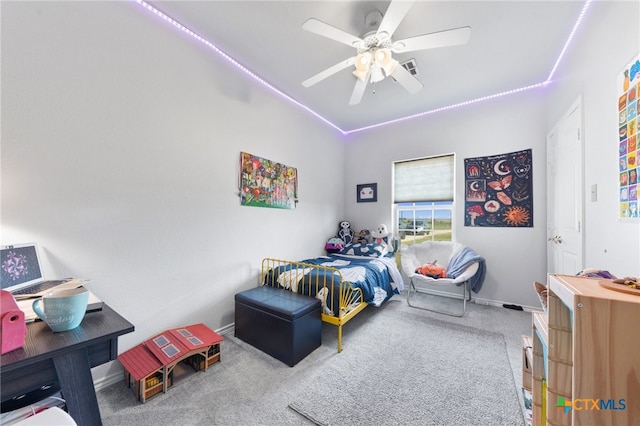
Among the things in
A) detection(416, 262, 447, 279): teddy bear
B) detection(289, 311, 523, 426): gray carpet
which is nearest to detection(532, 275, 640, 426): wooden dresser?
detection(289, 311, 523, 426): gray carpet

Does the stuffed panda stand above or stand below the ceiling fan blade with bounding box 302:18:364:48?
below

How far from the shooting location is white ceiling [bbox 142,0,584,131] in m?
1.89

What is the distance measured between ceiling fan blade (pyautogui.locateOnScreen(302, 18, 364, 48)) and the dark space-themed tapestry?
8.43ft

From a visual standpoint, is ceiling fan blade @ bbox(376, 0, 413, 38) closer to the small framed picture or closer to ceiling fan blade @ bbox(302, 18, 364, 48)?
ceiling fan blade @ bbox(302, 18, 364, 48)

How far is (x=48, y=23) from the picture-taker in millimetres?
1521

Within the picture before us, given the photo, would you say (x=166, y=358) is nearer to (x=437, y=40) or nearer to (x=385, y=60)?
(x=385, y=60)

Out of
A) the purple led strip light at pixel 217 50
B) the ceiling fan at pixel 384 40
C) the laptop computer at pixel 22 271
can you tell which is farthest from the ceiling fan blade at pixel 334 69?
the laptop computer at pixel 22 271

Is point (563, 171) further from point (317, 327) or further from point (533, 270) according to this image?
point (317, 327)

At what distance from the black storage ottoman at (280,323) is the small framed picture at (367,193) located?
2.49 metres

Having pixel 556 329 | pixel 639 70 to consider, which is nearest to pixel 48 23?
pixel 556 329

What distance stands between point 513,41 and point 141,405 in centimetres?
423

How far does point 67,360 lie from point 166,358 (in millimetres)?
961

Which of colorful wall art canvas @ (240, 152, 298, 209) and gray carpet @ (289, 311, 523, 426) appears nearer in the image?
gray carpet @ (289, 311, 523, 426)

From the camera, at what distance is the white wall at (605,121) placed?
1.35 meters
